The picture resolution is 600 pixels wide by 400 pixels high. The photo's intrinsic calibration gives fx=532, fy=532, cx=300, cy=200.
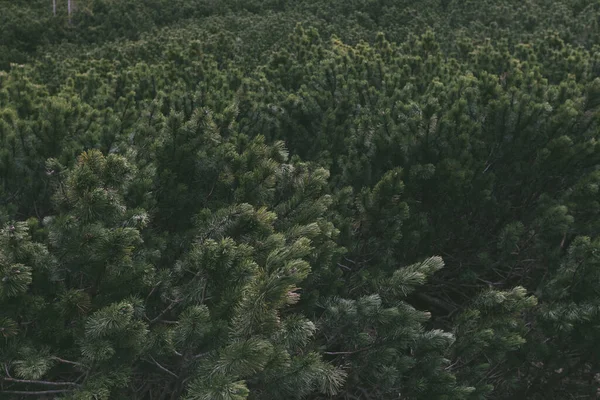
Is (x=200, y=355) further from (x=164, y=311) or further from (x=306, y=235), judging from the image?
(x=306, y=235)

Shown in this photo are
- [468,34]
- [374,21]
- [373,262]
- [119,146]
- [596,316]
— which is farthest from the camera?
[374,21]

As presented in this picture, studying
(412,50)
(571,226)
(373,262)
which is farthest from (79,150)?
(412,50)

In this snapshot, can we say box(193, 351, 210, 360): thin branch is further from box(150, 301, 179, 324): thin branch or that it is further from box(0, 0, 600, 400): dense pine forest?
box(150, 301, 179, 324): thin branch

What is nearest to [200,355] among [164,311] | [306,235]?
[164,311]

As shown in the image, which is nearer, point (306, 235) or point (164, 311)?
point (164, 311)

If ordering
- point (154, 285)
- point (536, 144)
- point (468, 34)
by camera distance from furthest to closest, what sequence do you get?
point (468, 34), point (536, 144), point (154, 285)

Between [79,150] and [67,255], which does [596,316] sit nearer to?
[67,255]

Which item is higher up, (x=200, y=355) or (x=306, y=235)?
(x=306, y=235)

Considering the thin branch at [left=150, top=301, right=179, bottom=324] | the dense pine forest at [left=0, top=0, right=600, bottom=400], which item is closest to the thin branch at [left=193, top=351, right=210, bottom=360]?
the dense pine forest at [left=0, top=0, right=600, bottom=400]

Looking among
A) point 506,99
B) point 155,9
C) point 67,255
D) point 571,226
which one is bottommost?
point 155,9
